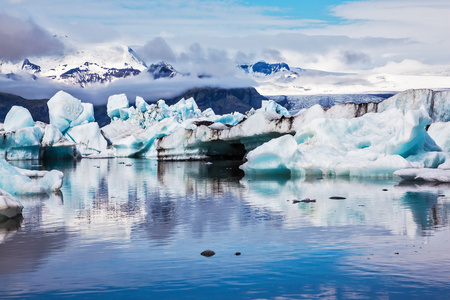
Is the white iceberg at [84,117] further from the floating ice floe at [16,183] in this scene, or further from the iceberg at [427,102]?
the floating ice floe at [16,183]

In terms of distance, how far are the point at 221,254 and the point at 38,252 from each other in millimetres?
2286

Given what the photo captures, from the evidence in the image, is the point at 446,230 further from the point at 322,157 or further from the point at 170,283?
the point at 322,157

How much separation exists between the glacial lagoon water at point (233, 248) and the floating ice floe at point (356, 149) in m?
4.20

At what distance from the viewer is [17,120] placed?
125 feet

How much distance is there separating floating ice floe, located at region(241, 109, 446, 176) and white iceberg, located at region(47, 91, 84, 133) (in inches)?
1163

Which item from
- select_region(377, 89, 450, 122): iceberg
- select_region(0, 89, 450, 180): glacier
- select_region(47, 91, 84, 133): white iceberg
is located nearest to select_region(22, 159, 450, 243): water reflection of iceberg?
select_region(0, 89, 450, 180): glacier

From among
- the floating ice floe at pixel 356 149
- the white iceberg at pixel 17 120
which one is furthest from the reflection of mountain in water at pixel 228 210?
the white iceberg at pixel 17 120

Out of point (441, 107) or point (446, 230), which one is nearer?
point (446, 230)

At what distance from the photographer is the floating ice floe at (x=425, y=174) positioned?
1404 centimetres

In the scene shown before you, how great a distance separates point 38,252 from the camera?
6734 millimetres

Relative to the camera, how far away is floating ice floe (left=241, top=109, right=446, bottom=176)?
16.2m

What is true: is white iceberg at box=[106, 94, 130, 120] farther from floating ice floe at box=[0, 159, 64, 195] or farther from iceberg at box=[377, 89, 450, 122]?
floating ice floe at box=[0, 159, 64, 195]

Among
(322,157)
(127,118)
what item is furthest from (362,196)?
(127,118)

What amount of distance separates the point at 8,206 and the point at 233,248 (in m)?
4.51
